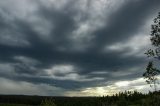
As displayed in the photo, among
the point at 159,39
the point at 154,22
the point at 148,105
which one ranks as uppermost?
the point at 154,22

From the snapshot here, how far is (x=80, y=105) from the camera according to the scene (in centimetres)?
5231

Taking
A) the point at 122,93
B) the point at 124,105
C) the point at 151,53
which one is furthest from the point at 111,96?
the point at 124,105

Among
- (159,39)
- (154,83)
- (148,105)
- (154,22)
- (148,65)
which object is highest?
(154,22)

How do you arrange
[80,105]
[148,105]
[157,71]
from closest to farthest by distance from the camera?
[148,105], [80,105], [157,71]

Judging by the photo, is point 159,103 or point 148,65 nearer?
point 159,103

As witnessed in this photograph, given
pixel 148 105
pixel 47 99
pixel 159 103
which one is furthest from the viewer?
pixel 47 99

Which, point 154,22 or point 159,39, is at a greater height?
point 154,22

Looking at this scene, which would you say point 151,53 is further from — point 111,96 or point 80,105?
point 80,105

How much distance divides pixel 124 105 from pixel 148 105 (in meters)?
5.60

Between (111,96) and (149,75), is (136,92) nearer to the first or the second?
(111,96)

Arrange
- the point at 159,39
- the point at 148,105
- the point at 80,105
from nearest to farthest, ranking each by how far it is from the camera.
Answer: the point at 148,105 < the point at 80,105 < the point at 159,39

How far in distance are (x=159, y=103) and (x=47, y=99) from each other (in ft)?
51.7

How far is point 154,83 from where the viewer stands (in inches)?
2486

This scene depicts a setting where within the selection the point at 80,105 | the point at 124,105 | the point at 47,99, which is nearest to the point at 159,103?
the point at 124,105
